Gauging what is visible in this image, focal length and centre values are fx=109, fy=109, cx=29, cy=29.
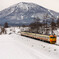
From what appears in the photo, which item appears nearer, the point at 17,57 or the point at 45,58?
the point at 45,58

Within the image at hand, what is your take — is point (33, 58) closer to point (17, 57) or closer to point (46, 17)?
point (17, 57)

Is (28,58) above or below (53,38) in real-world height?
below

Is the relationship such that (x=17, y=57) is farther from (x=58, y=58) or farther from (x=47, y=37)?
(x=47, y=37)

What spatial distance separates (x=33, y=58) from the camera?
1661cm

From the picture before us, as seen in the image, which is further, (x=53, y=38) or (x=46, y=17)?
(x=46, y=17)

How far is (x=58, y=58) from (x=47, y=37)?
13.0 meters

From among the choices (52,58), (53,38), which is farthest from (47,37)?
(52,58)

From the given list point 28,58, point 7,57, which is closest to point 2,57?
point 7,57

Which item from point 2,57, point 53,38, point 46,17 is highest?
point 46,17

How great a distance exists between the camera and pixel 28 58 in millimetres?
16812

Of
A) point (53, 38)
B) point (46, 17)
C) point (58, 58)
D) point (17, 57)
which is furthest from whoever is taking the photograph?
point (46, 17)

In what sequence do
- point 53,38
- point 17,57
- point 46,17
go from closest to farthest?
point 17,57 < point 53,38 < point 46,17

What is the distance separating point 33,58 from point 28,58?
79cm

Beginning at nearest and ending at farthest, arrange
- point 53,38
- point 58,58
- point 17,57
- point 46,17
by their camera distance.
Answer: point 58,58, point 17,57, point 53,38, point 46,17
